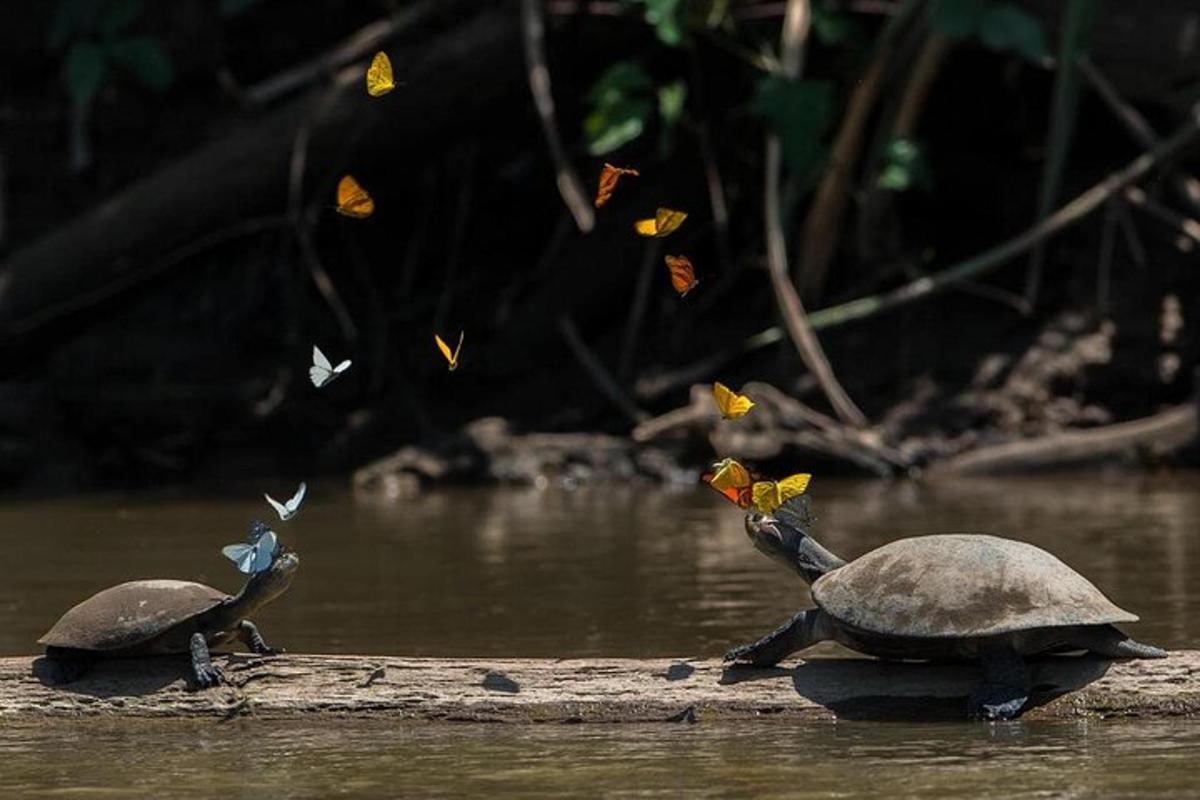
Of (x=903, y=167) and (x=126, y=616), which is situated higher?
(x=903, y=167)

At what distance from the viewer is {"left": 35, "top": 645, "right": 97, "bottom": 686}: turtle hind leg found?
5578 mm

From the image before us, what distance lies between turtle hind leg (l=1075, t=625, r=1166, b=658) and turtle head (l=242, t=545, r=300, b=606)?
75.3 inches

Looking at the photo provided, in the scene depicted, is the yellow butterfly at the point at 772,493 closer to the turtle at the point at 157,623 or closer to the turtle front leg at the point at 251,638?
the turtle at the point at 157,623

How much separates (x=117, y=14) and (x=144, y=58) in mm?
301

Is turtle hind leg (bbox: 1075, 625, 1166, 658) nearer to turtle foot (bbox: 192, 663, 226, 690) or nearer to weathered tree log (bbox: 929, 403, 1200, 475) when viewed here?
turtle foot (bbox: 192, 663, 226, 690)

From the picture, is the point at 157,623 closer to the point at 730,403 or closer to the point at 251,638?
the point at 251,638

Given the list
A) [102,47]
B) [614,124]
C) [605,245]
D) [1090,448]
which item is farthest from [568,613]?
[102,47]

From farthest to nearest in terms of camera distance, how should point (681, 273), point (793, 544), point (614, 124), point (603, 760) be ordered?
point (614, 124), point (681, 273), point (793, 544), point (603, 760)

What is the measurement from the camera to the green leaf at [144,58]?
42.9 ft

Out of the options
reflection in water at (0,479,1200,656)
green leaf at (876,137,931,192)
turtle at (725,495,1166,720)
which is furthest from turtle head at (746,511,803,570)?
green leaf at (876,137,931,192)

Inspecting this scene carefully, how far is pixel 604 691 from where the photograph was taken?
17.6 ft

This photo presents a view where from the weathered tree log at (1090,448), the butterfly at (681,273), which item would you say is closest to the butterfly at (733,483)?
the butterfly at (681,273)

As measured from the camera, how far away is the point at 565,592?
7.91 m

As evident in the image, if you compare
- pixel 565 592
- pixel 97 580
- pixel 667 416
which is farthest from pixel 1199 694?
pixel 667 416
